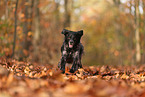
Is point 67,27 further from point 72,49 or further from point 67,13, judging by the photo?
point 72,49

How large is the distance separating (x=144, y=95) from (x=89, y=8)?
120ft

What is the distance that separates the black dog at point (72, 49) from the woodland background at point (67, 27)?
4706mm

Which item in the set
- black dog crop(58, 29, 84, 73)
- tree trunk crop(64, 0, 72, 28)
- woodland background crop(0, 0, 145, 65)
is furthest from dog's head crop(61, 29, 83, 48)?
tree trunk crop(64, 0, 72, 28)

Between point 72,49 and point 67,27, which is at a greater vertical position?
point 67,27

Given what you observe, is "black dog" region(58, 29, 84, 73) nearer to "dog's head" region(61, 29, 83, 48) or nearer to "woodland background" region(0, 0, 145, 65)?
"dog's head" region(61, 29, 83, 48)

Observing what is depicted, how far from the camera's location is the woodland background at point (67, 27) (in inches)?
532

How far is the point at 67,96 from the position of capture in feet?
7.55

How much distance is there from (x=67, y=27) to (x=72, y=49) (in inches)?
611

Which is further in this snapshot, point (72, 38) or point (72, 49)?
point (72, 49)

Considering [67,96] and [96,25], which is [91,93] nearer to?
[67,96]

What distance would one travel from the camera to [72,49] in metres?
6.78

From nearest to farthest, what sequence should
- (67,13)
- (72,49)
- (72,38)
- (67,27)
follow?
(72,38) < (72,49) < (67,27) < (67,13)

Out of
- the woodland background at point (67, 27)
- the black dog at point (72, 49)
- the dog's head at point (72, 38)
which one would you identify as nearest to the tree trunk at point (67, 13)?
the woodland background at point (67, 27)

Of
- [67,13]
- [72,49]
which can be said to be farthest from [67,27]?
[72,49]
